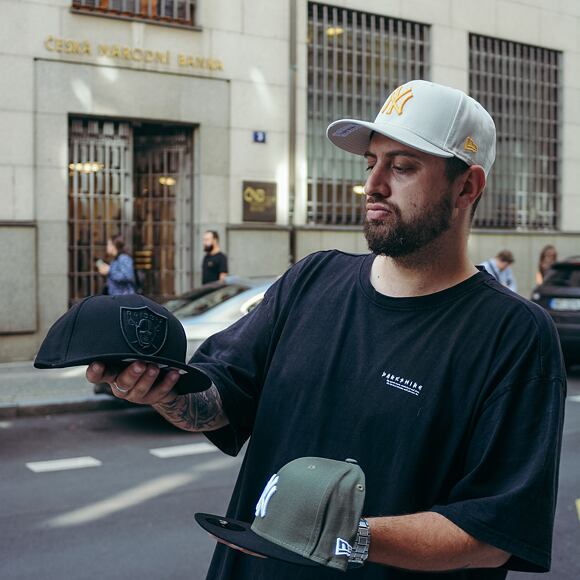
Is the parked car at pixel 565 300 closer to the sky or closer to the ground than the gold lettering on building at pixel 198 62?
closer to the ground

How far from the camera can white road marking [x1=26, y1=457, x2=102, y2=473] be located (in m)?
7.24

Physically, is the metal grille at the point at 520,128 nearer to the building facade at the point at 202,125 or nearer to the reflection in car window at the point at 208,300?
the building facade at the point at 202,125

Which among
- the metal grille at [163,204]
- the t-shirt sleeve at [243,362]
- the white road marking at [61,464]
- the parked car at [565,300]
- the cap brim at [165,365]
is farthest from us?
the metal grille at [163,204]

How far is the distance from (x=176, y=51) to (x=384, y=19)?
4.70 metres

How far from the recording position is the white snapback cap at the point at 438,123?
6.79 feet

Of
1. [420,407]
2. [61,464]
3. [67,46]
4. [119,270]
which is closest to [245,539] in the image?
[420,407]

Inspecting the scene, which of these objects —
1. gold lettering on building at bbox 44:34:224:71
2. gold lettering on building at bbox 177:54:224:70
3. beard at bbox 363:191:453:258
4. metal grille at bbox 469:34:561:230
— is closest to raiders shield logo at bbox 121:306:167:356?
beard at bbox 363:191:453:258

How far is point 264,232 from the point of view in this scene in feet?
50.9

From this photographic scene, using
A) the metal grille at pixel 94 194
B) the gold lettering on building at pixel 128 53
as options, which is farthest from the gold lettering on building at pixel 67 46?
the metal grille at pixel 94 194

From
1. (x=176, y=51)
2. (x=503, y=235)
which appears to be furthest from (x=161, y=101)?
(x=503, y=235)

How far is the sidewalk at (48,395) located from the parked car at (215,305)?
135 cm

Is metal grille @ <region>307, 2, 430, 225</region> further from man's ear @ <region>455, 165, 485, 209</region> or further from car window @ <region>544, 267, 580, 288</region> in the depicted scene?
man's ear @ <region>455, 165, 485, 209</region>

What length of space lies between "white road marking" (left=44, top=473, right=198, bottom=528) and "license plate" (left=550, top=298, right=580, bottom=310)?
7594 millimetres

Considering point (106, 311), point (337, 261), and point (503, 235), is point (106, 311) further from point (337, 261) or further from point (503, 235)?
point (503, 235)
